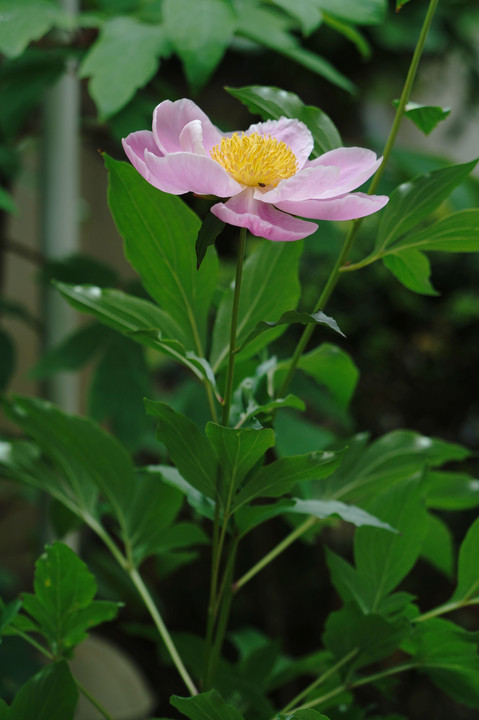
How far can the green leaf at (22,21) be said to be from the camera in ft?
1.68

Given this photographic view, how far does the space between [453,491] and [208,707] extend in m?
0.21

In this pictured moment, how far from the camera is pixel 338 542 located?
1220 millimetres

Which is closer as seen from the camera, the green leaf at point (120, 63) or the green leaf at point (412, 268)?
the green leaf at point (412, 268)

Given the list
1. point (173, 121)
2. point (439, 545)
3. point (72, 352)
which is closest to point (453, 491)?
point (439, 545)

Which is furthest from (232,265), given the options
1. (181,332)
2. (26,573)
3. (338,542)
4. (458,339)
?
(181,332)

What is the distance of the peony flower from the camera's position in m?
0.24

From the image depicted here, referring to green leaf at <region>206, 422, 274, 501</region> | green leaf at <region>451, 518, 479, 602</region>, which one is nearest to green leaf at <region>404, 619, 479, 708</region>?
green leaf at <region>451, 518, 479, 602</region>

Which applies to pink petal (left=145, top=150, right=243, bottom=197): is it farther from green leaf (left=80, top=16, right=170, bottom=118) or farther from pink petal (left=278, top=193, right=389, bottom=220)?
green leaf (left=80, top=16, right=170, bottom=118)

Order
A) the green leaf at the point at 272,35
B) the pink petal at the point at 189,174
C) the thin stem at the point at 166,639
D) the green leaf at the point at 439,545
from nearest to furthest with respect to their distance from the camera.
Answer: the pink petal at the point at 189,174 → the thin stem at the point at 166,639 → the green leaf at the point at 439,545 → the green leaf at the point at 272,35

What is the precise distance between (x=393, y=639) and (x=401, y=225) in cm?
19

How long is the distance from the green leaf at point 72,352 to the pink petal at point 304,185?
0.43 meters

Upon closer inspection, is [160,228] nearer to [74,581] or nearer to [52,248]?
[74,581]

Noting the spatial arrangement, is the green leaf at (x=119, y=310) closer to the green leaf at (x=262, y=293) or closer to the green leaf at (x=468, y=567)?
the green leaf at (x=262, y=293)

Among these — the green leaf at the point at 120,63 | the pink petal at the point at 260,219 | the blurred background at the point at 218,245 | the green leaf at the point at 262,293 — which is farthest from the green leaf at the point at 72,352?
the pink petal at the point at 260,219
